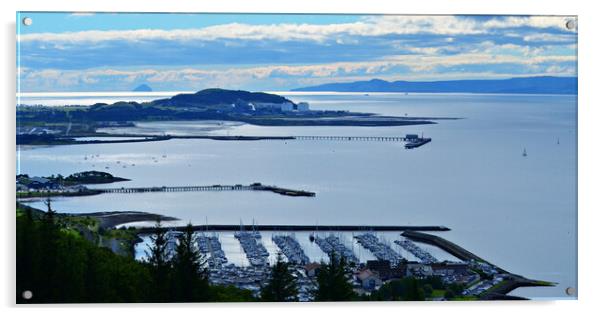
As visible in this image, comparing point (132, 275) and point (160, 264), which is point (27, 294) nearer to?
point (132, 275)

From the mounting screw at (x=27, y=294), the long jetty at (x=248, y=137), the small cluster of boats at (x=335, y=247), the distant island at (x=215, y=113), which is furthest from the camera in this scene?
the long jetty at (x=248, y=137)

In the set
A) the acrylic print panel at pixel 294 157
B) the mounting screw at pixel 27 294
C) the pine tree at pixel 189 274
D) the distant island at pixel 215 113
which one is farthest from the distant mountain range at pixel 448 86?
the mounting screw at pixel 27 294

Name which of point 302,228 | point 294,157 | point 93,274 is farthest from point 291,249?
point 93,274

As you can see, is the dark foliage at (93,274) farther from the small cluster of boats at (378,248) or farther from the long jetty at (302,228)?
the small cluster of boats at (378,248)

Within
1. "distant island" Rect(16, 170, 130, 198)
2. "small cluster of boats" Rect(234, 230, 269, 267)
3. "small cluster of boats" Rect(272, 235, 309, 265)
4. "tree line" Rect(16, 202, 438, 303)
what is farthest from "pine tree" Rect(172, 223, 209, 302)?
"distant island" Rect(16, 170, 130, 198)

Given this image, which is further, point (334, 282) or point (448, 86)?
point (448, 86)

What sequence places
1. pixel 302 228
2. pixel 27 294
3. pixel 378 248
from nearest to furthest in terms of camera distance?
pixel 27 294
pixel 378 248
pixel 302 228

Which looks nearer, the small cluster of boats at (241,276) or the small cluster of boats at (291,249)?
the small cluster of boats at (241,276)
